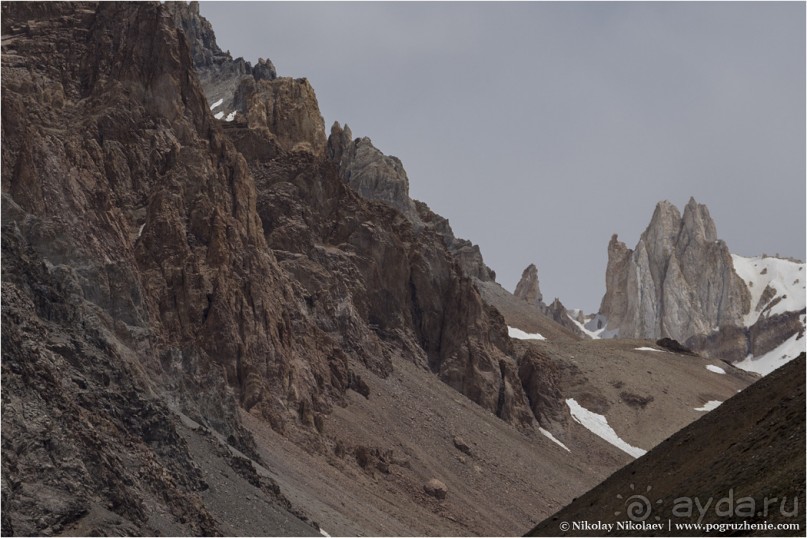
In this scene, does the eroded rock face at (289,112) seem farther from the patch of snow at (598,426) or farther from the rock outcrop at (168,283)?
the patch of snow at (598,426)

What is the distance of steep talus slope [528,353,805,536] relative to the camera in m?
38.1

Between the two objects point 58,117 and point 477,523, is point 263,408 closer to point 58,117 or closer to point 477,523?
point 477,523

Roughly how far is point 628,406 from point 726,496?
5435 inches

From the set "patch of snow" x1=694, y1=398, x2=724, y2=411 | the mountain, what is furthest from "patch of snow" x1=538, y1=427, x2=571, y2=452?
"patch of snow" x1=694, y1=398, x2=724, y2=411

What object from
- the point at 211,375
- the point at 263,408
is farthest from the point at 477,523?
the point at 211,375

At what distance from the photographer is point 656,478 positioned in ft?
160

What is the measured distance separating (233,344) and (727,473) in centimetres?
7230

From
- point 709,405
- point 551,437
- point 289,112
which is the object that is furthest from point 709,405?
point 289,112

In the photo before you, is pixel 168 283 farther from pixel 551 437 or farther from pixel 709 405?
pixel 709 405

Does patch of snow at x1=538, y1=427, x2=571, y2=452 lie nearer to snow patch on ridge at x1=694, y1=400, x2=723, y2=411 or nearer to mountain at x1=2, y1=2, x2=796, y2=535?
mountain at x1=2, y1=2, x2=796, y2=535

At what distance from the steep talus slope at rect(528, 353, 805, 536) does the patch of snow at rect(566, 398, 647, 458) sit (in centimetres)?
10893

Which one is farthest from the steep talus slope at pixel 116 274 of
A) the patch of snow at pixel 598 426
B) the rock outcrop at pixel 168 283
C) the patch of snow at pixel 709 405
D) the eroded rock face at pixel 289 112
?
the patch of snow at pixel 709 405

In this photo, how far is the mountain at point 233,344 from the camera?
7019 centimetres

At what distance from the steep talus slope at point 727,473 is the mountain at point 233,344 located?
23635 mm
